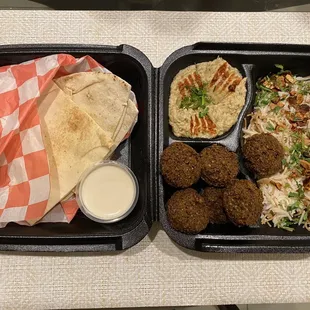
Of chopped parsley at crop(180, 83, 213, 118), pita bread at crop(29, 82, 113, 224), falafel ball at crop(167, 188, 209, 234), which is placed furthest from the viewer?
chopped parsley at crop(180, 83, 213, 118)

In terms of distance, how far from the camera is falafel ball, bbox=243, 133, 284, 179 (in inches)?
75.7

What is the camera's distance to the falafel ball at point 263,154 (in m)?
1.92

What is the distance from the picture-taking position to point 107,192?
6.56 ft

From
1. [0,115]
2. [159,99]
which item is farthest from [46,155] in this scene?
Answer: [159,99]

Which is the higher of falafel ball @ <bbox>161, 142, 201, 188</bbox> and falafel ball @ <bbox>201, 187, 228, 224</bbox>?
falafel ball @ <bbox>161, 142, 201, 188</bbox>

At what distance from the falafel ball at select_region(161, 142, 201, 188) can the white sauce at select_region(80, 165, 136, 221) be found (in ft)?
0.66

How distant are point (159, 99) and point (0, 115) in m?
0.73

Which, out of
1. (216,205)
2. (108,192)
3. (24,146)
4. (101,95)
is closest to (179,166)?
(216,205)

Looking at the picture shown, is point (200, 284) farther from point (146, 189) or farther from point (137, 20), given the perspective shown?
point (137, 20)

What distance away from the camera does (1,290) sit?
2018mm

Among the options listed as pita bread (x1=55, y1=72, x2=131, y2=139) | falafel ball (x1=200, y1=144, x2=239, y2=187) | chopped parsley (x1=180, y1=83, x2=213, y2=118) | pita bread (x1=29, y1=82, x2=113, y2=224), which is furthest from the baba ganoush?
pita bread (x1=29, y1=82, x2=113, y2=224)

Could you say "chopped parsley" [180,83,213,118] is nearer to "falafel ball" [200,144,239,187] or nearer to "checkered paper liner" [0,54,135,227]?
"falafel ball" [200,144,239,187]

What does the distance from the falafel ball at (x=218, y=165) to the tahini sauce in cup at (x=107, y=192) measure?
342mm

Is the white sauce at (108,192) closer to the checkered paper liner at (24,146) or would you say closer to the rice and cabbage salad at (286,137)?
the checkered paper liner at (24,146)
